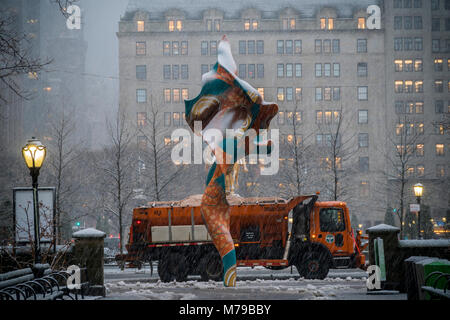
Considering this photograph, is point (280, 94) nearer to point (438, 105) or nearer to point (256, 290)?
point (438, 105)

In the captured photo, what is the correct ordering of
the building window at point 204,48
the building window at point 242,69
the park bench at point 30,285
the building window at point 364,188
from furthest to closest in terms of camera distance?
the building window at point 242,69 → the building window at point 204,48 → the building window at point 364,188 → the park bench at point 30,285

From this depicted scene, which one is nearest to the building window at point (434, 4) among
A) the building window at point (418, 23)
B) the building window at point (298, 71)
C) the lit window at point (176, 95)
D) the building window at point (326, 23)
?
the building window at point (418, 23)

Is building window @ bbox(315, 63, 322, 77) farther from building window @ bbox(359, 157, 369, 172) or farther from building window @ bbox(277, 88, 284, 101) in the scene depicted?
building window @ bbox(359, 157, 369, 172)

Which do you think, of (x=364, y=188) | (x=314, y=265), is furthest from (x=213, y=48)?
(x=314, y=265)

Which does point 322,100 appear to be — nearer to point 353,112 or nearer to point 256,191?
point 353,112

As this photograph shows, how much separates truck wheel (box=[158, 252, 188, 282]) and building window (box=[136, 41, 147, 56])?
60481 millimetres

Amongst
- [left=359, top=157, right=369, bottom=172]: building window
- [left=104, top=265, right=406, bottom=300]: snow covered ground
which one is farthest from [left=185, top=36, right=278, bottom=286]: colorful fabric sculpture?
[left=359, top=157, right=369, bottom=172]: building window

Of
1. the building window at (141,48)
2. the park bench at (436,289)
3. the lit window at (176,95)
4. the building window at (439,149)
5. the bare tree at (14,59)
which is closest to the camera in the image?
the park bench at (436,289)

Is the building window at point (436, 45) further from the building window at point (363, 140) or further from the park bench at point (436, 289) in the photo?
the park bench at point (436, 289)

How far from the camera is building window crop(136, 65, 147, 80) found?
7919 cm

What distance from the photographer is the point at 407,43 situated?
80688 mm

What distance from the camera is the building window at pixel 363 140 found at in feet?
262

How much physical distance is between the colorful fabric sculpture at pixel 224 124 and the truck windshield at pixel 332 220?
5.20m
